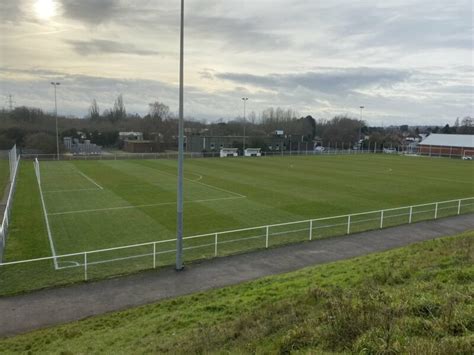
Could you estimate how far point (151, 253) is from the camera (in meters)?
15.8

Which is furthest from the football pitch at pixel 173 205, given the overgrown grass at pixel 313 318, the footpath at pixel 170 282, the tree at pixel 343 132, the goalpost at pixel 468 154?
the tree at pixel 343 132

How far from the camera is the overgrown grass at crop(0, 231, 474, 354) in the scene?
5793mm

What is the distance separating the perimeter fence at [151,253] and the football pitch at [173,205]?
2.8 inches

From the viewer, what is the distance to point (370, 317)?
6.44 m

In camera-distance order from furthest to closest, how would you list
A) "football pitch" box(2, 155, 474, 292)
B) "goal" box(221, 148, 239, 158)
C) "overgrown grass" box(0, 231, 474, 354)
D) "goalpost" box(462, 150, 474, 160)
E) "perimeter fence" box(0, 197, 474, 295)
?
"goalpost" box(462, 150, 474, 160) → "goal" box(221, 148, 239, 158) → "football pitch" box(2, 155, 474, 292) → "perimeter fence" box(0, 197, 474, 295) → "overgrown grass" box(0, 231, 474, 354)

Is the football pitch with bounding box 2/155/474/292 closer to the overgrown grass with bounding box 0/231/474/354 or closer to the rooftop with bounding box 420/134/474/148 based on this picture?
the overgrown grass with bounding box 0/231/474/354

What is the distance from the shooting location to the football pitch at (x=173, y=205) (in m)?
16.7

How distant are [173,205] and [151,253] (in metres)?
9.98

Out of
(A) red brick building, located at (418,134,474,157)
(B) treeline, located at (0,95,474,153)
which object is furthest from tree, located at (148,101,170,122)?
(A) red brick building, located at (418,134,474,157)

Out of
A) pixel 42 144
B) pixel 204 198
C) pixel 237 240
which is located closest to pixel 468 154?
pixel 204 198

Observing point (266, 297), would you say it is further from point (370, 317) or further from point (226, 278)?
point (370, 317)

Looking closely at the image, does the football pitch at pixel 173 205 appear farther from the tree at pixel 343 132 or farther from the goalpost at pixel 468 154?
the tree at pixel 343 132

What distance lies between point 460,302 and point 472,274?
2759 millimetres

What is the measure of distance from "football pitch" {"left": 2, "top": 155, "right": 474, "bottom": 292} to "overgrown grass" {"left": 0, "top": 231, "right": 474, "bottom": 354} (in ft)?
14.5
